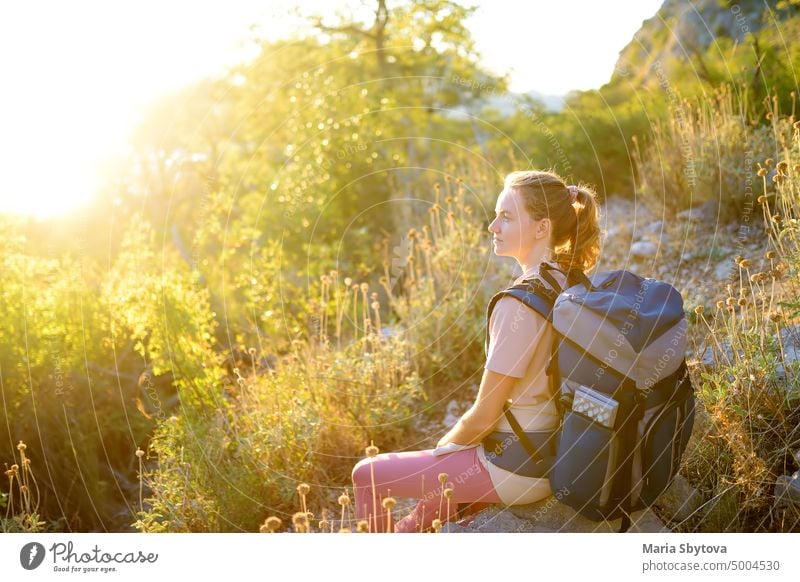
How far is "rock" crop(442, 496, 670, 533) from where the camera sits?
9.12 ft

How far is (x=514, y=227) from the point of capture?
2.77 meters

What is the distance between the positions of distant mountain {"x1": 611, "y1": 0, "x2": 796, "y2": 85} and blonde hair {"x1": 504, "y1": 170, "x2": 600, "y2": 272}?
4.71 meters

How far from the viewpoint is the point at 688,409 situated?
256 cm

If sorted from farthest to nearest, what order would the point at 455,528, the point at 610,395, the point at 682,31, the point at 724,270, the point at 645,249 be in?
the point at 682,31 → the point at 645,249 → the point at 724,270 → the point at 455,528 → the point at 610,395

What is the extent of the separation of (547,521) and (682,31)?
715 centimetres

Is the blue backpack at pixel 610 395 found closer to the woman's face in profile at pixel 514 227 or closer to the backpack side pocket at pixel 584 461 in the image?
the backpack side pocket at pixel 584 461

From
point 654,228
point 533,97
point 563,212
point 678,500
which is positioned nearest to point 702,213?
point 654,228

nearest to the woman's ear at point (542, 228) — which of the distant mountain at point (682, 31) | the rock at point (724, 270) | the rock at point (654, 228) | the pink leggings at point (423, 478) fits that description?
the pink leggings at point (423, 478)

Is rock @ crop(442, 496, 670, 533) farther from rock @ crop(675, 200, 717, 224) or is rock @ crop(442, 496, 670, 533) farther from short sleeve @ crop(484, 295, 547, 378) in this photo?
rock @ crop(675, 200, 717, 224)

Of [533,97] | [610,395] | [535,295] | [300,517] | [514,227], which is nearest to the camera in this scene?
[300,517]

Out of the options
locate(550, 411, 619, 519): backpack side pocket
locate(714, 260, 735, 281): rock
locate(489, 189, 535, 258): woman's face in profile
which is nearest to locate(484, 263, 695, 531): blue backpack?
locate(550, 411, 619, 519): backpack side pocket

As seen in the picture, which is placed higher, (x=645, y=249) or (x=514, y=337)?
(x=514, y=337)

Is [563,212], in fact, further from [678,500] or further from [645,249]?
[645,249]
